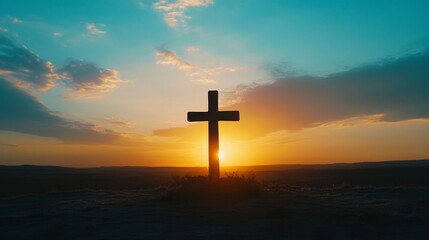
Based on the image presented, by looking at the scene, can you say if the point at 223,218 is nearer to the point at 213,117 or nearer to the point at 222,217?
the point at 222,217

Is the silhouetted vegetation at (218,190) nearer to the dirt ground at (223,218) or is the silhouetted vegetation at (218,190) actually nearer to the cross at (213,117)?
the dirt ground at (223,218)

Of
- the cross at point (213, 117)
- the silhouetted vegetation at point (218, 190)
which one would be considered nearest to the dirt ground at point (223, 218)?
the silhouetted vegetation at point (218, 190)

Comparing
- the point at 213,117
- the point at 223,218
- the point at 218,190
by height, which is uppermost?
the point at 213,117

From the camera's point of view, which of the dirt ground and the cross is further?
the cross

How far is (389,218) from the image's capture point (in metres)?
10.4

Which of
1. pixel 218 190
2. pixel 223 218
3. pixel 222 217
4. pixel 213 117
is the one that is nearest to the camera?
pixel 223 218

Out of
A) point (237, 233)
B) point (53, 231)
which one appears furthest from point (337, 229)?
point (53, 231)

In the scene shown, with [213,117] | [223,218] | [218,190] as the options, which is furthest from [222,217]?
[213,117]

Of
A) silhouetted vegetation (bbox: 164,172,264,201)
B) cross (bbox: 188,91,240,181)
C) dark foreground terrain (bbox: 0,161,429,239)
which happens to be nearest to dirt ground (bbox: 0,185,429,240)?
dark foreground terrain (bbox: 0,161,429,239)

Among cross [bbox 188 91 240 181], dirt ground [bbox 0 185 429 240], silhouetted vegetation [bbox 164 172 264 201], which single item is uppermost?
cross [bbox 188 91 240 181]

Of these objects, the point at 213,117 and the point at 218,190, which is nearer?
the point at 218,190

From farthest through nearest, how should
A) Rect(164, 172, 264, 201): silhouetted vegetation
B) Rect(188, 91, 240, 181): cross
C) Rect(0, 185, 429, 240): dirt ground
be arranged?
Rect(188, 91, 240, 181): cross < Rect(164, 172, 264, 201): silhouetted vegetation < Rect(0, 185, 429, 240): dirt ground

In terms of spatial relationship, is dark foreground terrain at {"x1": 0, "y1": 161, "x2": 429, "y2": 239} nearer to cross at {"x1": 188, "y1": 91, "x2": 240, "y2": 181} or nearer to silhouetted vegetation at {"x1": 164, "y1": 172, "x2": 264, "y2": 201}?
silhouetted vegetation at {"x1": 164, "y1": 172, "x2": 264, "y2": 201}

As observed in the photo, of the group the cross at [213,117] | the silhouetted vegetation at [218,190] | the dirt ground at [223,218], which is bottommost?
the dirt ground at [223,218]
